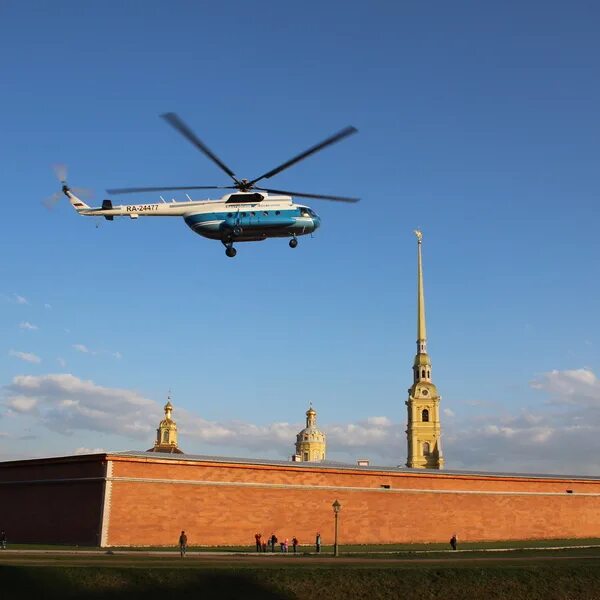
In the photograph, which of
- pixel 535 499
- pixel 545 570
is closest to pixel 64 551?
pixel 545 570

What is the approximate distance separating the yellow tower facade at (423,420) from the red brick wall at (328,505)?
53410 mm

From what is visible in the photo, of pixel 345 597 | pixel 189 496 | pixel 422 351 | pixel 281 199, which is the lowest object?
pixel 345 597

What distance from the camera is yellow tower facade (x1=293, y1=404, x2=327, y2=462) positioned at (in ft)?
402

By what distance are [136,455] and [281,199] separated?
60.7ft

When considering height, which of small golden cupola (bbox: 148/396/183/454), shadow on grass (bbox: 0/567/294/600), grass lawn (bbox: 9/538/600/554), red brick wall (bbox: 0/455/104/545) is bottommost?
shadow on grass (bbox: 0/567/294/600)

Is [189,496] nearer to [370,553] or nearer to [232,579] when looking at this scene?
[370,553]

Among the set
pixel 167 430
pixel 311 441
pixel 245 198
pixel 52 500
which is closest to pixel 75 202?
pixel 245 198

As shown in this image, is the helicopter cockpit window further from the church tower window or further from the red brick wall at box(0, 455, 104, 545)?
the church tower window

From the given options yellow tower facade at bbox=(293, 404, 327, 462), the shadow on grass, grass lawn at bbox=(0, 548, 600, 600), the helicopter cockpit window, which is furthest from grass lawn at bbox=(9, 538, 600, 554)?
yellow tower facade at bbox=(293, 404, 327, 462)

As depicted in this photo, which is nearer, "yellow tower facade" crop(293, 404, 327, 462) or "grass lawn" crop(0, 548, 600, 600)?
"grass lawn" crop(0, 548, 600, 600)

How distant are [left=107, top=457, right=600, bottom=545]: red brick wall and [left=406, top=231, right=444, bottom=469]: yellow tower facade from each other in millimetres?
53410

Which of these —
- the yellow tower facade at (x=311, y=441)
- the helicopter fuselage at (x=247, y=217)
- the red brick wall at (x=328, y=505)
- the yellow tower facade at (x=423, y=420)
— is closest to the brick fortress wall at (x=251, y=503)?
the red brick wall at (x=328, y=505)

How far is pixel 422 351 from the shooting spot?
119 meters

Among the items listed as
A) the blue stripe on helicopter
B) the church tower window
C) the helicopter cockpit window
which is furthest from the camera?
the church tower window
